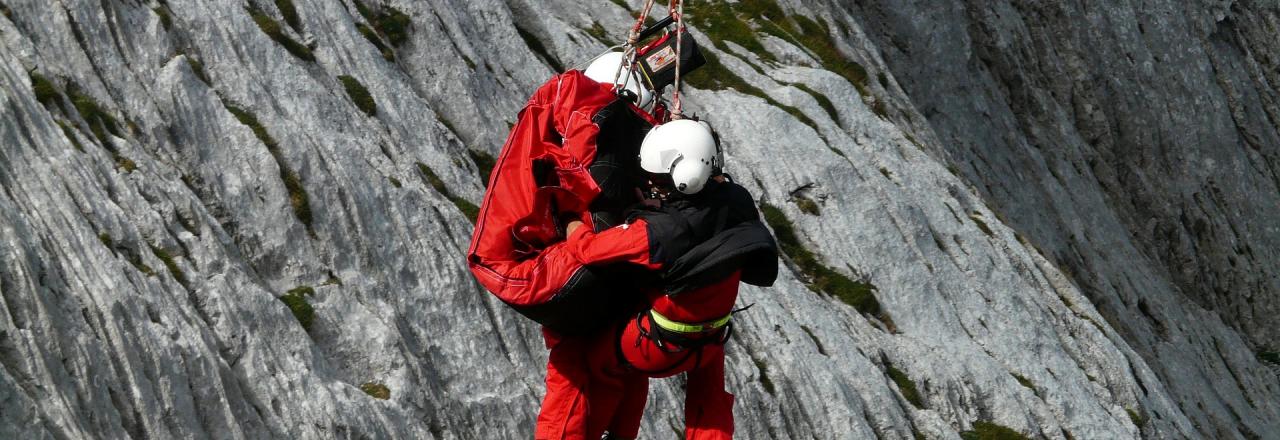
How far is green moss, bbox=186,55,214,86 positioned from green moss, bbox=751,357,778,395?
36.6 feet

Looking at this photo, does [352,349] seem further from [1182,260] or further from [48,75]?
[1182,260]

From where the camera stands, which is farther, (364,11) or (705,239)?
(364,11)

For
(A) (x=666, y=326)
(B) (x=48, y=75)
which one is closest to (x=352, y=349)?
(B) (x=48, y=75)

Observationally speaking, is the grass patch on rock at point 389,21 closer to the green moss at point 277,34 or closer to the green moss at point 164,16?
the green moss at point 277,34

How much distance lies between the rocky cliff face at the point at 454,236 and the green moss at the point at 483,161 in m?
0.11

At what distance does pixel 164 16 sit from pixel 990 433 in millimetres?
19211

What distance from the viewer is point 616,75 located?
597 inches

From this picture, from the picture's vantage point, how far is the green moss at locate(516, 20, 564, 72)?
34.8 metres

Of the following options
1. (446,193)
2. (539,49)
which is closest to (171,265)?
(446,193)

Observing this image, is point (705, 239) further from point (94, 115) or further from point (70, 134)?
point (94, 115)

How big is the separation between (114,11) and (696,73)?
18.7 meters

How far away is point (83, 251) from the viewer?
17.5 metres

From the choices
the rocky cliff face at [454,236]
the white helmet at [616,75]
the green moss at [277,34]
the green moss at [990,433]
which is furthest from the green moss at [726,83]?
the white helmet at [616,75]

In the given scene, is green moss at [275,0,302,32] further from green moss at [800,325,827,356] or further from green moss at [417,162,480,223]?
green moss at [800,325,827,356]
